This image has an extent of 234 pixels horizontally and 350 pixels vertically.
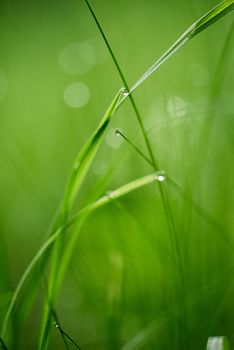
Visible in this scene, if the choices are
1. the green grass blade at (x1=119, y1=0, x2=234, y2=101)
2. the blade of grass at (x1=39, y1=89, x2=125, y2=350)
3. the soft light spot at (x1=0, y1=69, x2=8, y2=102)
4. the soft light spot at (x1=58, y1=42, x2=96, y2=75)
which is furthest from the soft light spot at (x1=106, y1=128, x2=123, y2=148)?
the green grass blade at (x1=119, y1=0, x2=234, y2=101)

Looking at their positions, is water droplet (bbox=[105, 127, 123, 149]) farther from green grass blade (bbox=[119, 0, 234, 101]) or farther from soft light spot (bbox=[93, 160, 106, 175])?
green grass blade (bbox=[119, 0, 234, 101])

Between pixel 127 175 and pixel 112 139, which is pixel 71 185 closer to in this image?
pixel 127 175

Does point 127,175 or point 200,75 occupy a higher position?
point 200,75

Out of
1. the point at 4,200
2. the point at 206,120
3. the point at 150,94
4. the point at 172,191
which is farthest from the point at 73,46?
the point at 206,120

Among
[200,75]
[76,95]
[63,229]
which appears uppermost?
[76,95]

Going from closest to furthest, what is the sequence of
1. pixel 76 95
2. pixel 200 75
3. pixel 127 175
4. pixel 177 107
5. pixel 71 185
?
pixel 71 185 < pixel 177 107 < pixel 127 175 < pixel 200 75 < pixel 76 95

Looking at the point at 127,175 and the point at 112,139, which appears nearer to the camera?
the point at 127,175

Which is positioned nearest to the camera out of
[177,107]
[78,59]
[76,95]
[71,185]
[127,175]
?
[71,185]

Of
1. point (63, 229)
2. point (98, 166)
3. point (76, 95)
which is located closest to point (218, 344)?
point (63, 229)
